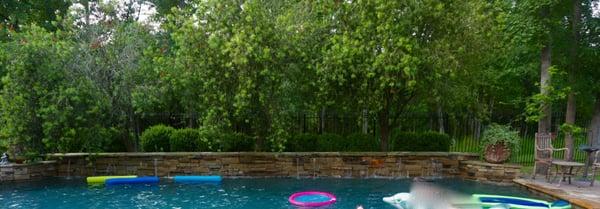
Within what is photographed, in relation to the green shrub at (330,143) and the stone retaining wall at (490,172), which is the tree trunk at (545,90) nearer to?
the stone retaining wall at (490,172)

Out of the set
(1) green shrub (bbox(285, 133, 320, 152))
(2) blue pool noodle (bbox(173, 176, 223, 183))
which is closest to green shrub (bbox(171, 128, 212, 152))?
(2) blue pool noodle (bbox(173, 176, 223, 183))

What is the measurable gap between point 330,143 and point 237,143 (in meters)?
2.41

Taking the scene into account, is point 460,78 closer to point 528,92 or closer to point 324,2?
point 324,2

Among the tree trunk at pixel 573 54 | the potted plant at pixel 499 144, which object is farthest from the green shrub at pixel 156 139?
the tree trunk at pixel 573 54

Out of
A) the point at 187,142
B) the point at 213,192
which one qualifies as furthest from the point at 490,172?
the point at 187,142

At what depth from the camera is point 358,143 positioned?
11969 millimetres

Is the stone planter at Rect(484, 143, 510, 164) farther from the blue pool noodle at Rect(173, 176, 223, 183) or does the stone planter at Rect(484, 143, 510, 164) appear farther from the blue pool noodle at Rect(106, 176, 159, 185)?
the blue pool noodle at Rect(106, 176, 159, 185)

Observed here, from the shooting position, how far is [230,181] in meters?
A: 10.7

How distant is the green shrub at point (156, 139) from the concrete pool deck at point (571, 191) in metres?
8.47

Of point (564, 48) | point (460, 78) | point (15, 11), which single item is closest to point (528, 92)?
point (564, 48)

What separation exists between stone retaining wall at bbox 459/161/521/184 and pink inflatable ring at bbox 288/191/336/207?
423 centimetres

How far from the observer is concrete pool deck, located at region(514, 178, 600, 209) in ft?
25.1

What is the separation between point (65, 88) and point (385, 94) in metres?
7.43

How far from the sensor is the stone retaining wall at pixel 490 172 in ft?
34.5
